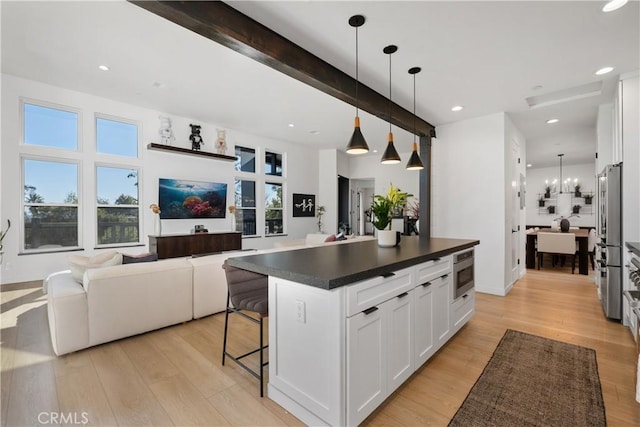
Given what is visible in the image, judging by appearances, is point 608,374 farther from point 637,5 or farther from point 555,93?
point 555,93

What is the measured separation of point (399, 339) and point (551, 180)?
36.1 ft

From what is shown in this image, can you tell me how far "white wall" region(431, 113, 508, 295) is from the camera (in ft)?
14.4

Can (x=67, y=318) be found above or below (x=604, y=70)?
below

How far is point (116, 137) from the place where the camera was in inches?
200

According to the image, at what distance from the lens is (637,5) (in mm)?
2174

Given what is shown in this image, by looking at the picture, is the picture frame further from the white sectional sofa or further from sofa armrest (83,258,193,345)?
sofa armrest (83,258,193,345)

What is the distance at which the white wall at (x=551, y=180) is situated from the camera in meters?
9.04

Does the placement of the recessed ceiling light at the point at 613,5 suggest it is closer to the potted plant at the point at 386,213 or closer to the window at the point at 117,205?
the potted plant at the point at 386,213

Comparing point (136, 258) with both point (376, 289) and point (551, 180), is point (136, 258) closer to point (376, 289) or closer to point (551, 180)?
point (376, 289)

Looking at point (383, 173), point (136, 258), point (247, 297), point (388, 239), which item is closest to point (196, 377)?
point (247, 297)

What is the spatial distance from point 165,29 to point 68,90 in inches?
120

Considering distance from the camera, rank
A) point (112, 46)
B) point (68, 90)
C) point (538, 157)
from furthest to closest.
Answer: point (538, 157) → point (68, 90) → point (112, 46)

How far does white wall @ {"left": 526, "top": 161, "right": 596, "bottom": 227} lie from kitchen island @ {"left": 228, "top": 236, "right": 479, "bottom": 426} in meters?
10.4

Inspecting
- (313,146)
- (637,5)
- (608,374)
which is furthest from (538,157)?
(608,374)
